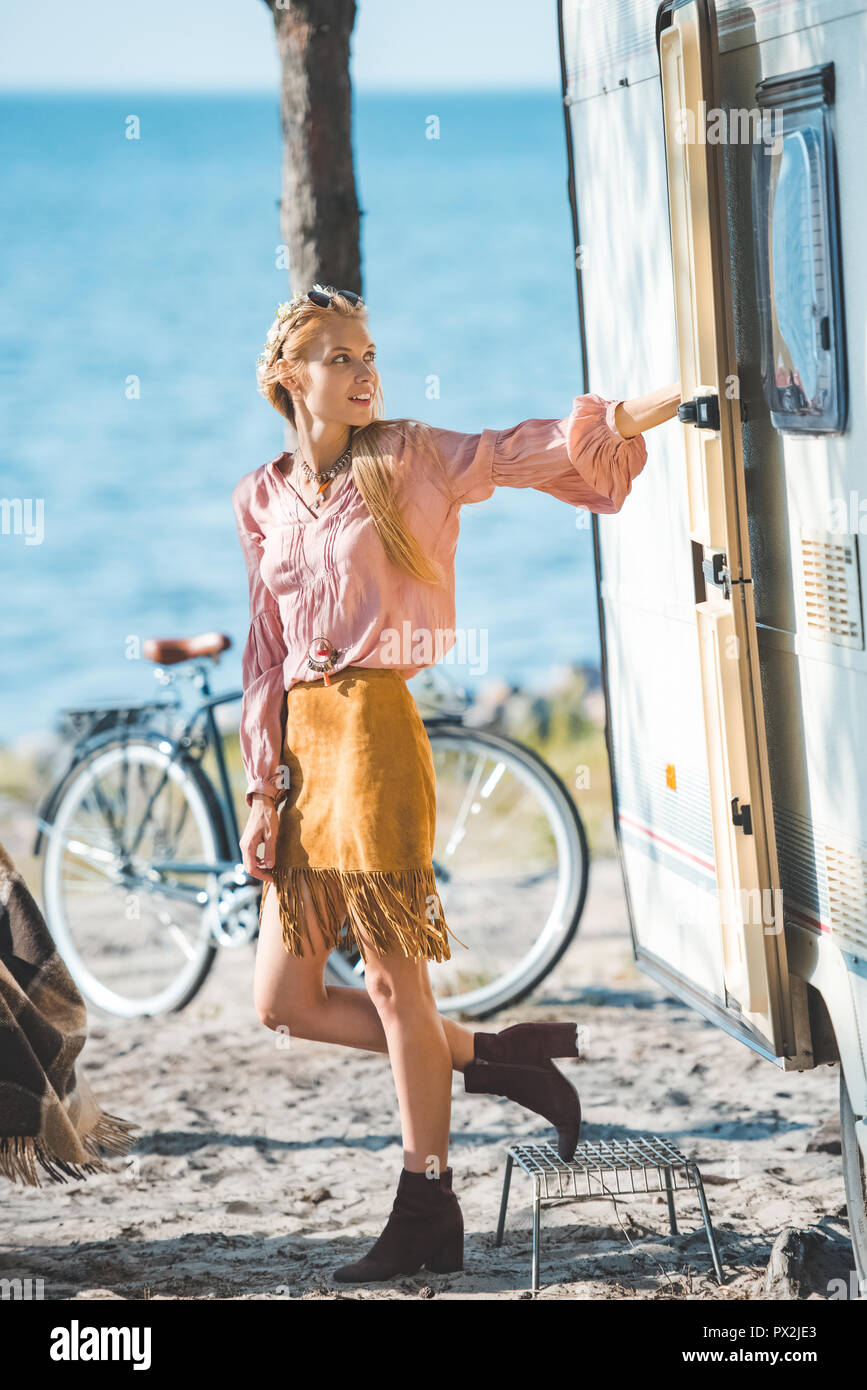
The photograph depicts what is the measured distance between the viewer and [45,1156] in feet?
11.8

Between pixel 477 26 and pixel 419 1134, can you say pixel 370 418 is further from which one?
pixel 477 26

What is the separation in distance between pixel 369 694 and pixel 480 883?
2769 mm

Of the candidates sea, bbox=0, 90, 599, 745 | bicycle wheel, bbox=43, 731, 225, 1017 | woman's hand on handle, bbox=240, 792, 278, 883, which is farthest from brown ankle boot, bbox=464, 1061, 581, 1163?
sea, bbox=0, 90, 599, 745

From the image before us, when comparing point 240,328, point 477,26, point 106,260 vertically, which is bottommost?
point 240,328

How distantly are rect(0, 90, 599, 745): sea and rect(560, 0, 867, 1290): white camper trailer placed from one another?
14.5 meters

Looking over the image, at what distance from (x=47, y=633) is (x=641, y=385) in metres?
20.0

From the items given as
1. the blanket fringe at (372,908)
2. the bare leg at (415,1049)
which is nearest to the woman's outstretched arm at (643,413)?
the blanket fringe at (372,908)

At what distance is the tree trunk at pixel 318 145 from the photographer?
4496mm

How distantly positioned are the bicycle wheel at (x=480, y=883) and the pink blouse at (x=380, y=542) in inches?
54.5

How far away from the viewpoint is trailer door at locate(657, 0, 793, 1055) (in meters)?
3.10

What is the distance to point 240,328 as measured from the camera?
107ft

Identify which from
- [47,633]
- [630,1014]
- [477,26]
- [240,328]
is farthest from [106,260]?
[630,1014]

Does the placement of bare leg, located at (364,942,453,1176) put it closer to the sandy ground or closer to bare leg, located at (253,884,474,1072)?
bare leg, located at (253,884,474,1072)

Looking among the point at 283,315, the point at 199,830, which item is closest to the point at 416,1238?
the point at 283,315
